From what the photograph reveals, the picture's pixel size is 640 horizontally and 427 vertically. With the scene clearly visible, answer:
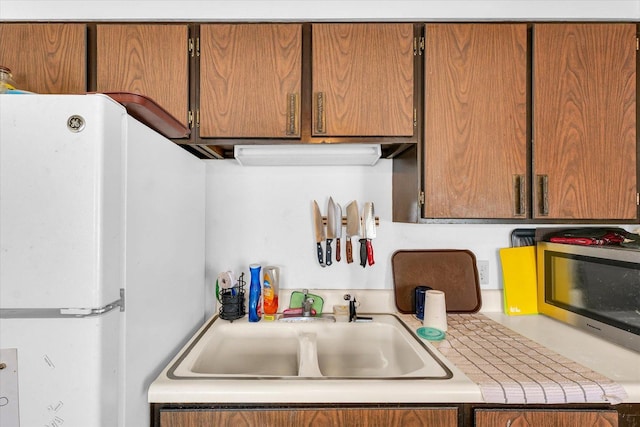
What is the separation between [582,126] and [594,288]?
64 centimetres

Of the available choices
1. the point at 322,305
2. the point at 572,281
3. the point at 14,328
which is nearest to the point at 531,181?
the point at 572,281

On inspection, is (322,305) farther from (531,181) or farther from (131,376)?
(531,181)

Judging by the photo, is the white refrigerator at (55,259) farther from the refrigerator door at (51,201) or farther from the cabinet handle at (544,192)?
the cabinet handle at (544,192)

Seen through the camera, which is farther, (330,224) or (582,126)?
(330,224)

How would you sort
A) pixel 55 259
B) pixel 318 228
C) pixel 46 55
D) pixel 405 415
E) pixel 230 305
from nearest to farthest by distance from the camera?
pixel 55 259 → pixel 405 415 → pixel 46 55 → pixel 230 305 → pixel 318 228

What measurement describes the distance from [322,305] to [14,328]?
1.10m

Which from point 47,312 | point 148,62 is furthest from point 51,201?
point 148,62

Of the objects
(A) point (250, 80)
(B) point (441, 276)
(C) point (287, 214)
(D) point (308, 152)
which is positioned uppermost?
(A) point (250, 80)

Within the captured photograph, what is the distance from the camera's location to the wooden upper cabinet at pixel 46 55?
1230mm

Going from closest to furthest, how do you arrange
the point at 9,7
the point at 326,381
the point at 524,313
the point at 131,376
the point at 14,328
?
the point at 14,328 → the point at 131,376 → the point at 326,381 → the point at 9,7 → the point at 524,313

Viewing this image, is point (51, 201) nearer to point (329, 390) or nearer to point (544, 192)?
point (329, 390)

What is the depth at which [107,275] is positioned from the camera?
0.73m

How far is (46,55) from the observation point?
48.8 inches

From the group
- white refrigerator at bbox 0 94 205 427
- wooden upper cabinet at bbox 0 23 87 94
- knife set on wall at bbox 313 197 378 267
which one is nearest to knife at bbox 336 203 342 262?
knife set on wall at bbox 313 197 378 267
